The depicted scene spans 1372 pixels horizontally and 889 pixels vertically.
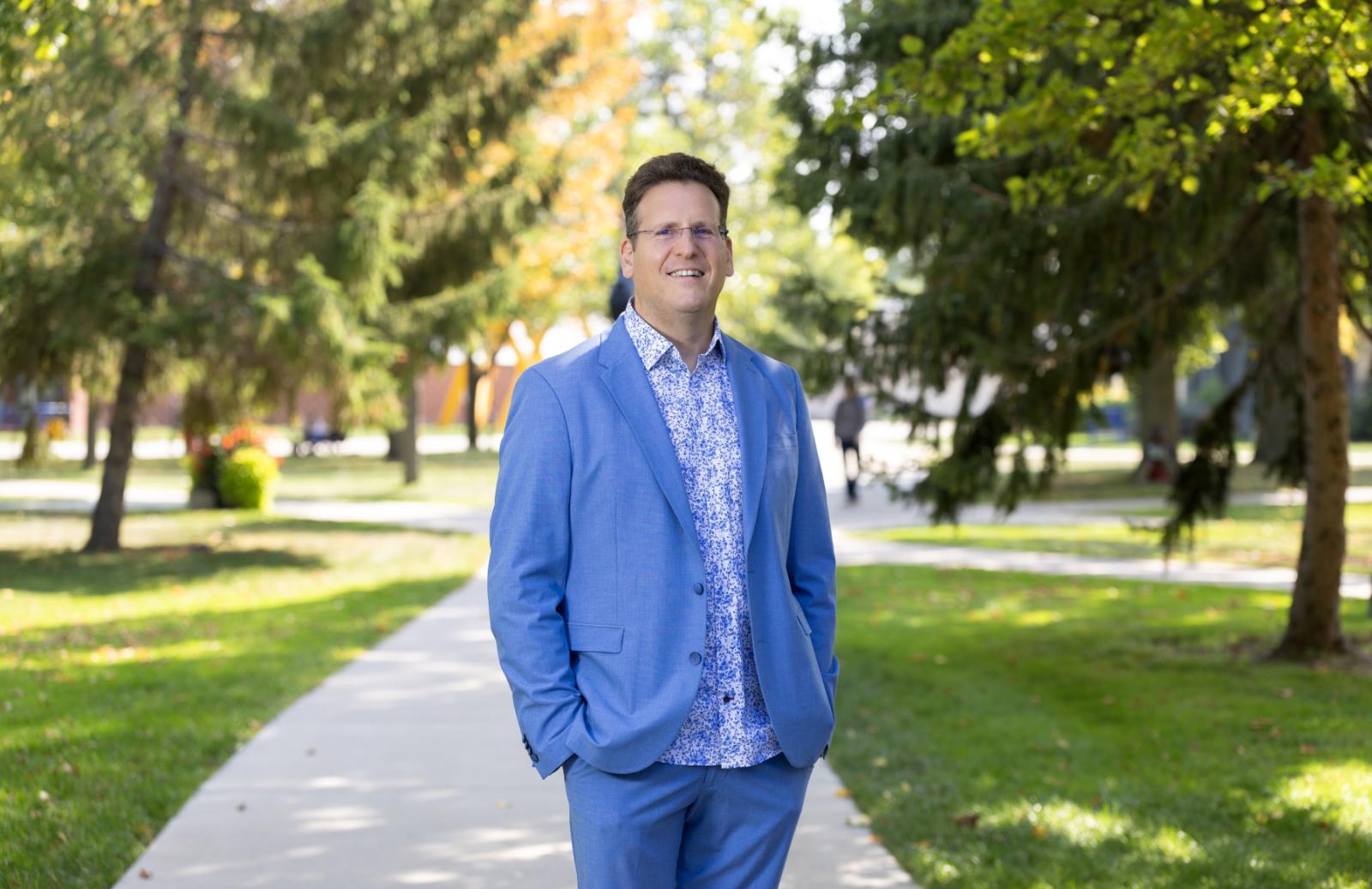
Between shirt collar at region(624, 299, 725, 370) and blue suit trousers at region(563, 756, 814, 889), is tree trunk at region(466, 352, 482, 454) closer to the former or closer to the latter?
shirt collar at region(624, 299, 725, 370)

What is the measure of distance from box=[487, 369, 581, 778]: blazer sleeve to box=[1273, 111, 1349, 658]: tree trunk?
717 centimetres

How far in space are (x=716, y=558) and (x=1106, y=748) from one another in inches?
197

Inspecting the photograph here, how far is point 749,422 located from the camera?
3100 millimetres

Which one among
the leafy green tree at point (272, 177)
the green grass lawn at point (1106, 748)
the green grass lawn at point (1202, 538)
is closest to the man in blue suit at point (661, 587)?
the green grass lawn at point (1106, 748)

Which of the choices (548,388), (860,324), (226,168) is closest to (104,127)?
(226,168)

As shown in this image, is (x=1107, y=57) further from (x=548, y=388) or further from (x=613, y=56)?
(x=613, y=56)

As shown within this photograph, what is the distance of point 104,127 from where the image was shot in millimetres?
14891

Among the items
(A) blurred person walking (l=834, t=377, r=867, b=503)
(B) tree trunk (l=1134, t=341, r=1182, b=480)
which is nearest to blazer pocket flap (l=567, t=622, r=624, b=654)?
(A) blurred person walking (l=834, t=377, r=867, b=503)

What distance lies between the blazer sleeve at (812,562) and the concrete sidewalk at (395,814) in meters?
2.31

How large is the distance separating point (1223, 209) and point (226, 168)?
11.1 metres

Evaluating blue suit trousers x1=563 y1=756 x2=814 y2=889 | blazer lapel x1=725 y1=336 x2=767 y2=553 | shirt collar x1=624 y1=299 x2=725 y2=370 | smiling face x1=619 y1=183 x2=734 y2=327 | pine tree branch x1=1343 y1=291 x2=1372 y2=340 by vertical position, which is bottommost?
Result: blue suit trousers x1=563 y1=756 x2=814 y2=889

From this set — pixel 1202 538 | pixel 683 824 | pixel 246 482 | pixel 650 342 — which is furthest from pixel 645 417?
pixel 246 482

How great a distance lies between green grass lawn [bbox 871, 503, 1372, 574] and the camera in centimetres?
1591

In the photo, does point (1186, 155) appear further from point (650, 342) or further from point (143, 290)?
point (143, 290)
